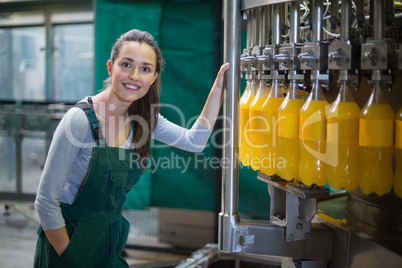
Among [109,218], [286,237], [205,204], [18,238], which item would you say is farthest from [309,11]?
[18,238]

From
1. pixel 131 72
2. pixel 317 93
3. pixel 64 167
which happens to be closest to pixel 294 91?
pixel 317 93

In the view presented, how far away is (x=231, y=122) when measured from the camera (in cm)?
113

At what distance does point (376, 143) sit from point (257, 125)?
316 mm

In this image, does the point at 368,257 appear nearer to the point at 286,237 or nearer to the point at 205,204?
the point at 286,237

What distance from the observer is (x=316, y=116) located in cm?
100

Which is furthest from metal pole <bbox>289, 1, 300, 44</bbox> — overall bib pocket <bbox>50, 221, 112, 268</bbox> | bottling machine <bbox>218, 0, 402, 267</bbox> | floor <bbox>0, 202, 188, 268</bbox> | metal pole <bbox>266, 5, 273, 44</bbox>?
floor <bbox>0, 202, 188, 268</bbox>

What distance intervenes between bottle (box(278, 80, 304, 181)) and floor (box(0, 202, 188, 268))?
1947 mm

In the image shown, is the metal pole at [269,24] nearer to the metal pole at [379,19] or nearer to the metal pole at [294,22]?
Answer: the metal pole at [294,22]

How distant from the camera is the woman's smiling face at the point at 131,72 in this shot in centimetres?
146

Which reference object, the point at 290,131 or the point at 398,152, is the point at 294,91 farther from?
the point at 398,152

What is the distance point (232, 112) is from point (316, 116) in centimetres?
22

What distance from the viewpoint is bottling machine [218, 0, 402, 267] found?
969 millimetres

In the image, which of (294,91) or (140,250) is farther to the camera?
(140,250)

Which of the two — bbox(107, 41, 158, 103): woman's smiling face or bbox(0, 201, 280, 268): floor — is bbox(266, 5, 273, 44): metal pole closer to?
bbox(107, 41, 158, 103): woman's smiling face
